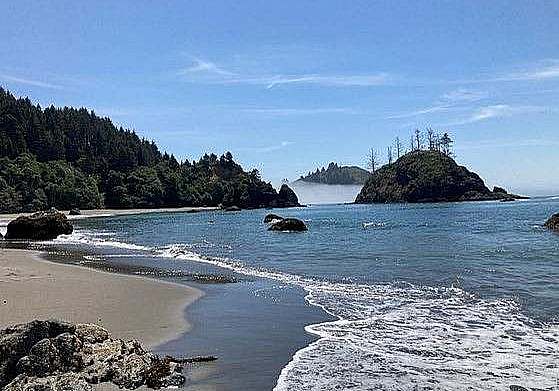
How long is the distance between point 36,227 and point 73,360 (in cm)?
3700

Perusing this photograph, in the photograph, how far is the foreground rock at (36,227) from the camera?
40469 mm

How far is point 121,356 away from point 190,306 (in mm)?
6452

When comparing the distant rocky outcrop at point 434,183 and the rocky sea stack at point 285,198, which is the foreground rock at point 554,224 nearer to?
the rocky sea stack at point 285,198

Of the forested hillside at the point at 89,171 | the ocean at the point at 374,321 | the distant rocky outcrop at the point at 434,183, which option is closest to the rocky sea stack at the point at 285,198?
the forested hillside at the point at 89,171

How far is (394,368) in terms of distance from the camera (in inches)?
336

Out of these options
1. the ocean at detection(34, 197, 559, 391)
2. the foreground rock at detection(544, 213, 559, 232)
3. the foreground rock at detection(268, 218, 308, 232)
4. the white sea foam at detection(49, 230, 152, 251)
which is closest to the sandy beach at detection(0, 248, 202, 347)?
the ocean at detection(34, 197, 559, 391)

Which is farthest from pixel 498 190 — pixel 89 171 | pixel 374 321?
pixel 374 321

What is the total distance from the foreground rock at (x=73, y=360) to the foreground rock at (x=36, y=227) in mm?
36345

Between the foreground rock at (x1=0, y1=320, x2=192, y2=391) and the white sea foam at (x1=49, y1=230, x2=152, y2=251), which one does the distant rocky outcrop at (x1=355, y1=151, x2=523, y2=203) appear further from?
the foreground rock at (x1=0, y1=320, x2=192, y2=391)

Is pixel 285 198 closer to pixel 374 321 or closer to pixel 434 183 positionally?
pixel 434 183

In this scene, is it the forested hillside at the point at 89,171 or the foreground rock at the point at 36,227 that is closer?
the foreground rock at the point at 36,227

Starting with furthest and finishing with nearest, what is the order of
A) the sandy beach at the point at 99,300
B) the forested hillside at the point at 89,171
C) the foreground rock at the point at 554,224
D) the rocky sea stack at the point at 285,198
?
the rocky sea stack at the point at 285,198
the forested hillside at the point at 89,171
the foreground rock at the point at 554,224
the sandy beach at the point at 99,300

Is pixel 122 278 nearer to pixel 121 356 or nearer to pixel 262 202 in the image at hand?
pixel 121 356

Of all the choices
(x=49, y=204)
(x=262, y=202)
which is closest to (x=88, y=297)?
(x=49, y=204)
